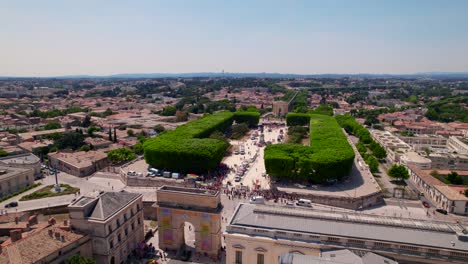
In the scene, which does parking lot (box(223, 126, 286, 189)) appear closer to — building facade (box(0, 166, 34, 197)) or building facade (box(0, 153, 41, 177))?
building facade (box(0, 166, 34, 197))

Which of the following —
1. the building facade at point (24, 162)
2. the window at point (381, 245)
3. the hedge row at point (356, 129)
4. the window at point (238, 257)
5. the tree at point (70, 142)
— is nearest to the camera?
the window at point (381, 245)

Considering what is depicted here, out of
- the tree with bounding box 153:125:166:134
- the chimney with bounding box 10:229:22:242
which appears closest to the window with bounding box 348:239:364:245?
the chimney with bounding box 10:229:22:242

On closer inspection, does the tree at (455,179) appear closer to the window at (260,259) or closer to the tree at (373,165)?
the tree at (373,165)

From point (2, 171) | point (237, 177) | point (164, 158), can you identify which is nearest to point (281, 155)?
point (237, 177)

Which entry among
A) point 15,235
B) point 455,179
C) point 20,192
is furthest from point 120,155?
point 455,179

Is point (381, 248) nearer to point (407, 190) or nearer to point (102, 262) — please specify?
point (102, 262)

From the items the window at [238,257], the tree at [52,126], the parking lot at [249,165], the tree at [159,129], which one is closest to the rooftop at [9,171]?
the parking lot at [249,165]
